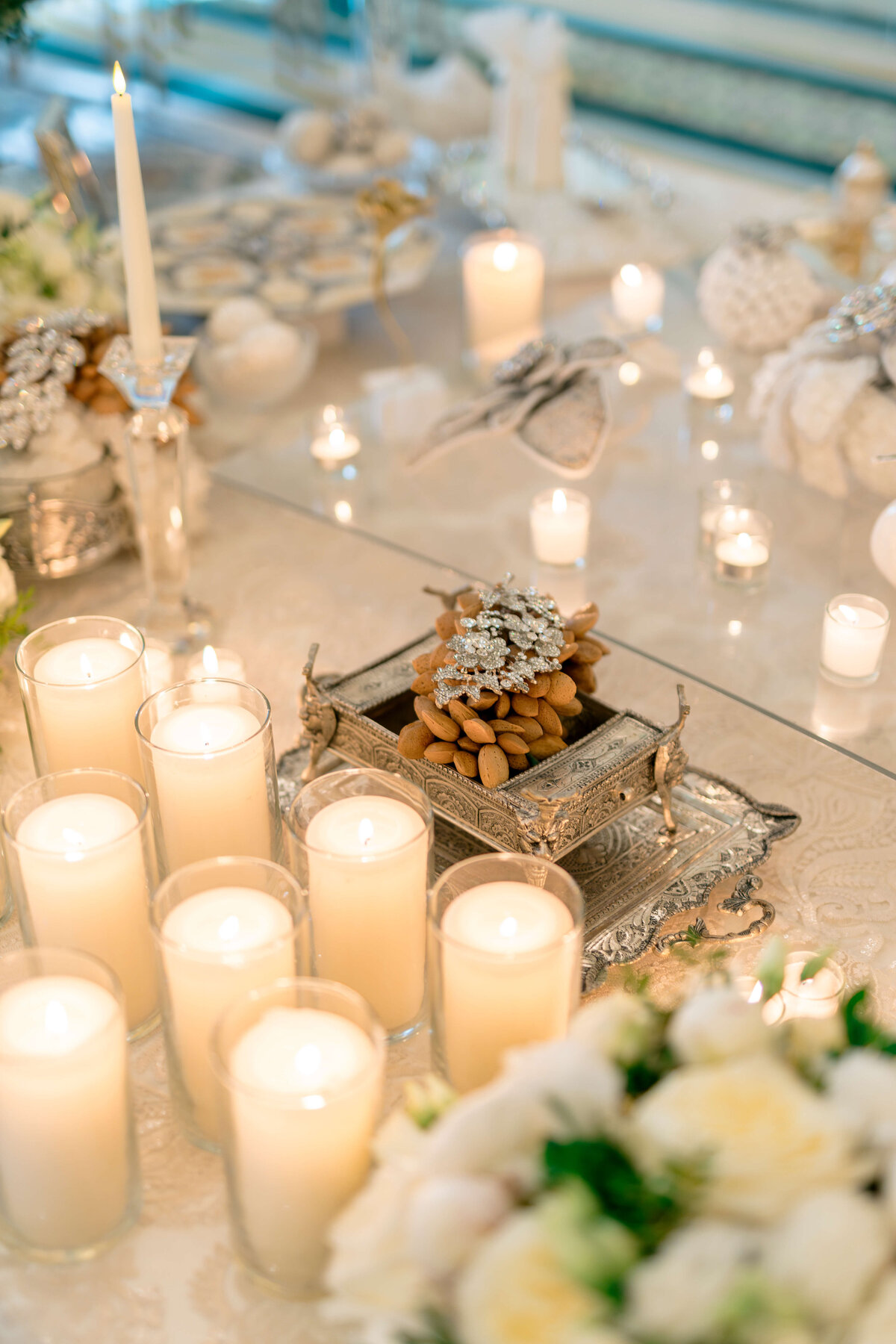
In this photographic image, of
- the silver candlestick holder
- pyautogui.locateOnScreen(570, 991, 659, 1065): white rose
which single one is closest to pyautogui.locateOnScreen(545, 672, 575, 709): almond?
pyautogui.locateOnScreen(570, 991, 659, 1065): white rose

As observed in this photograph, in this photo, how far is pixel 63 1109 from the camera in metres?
0.70

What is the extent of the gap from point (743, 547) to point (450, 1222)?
100 cm

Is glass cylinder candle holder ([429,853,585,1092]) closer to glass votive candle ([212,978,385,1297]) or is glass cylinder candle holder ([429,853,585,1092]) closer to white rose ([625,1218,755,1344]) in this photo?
glass votive candle ([212,978,385,1297])

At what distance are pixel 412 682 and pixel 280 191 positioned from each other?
62.3 inches

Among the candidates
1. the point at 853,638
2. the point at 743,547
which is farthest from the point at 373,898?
the point at 743,547

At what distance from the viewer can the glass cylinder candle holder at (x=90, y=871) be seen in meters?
0.83

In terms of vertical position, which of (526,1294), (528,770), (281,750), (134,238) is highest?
(134,238)

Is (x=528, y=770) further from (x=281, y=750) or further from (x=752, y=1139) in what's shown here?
(x=752, y=1139)

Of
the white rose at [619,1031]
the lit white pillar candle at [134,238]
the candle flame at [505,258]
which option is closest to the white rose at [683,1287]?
the white rose at [619,1031]

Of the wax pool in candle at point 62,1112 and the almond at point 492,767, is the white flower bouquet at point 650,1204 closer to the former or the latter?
the wax pool in candle at point 62,1112

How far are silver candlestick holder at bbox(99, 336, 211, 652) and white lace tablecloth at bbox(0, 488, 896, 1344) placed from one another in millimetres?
61

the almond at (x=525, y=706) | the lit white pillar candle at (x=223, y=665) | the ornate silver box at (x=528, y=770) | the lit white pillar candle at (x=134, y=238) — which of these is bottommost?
the lit white pillar candle at (x=223, y=665)

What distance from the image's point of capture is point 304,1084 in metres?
0.69

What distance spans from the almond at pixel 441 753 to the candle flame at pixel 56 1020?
34 centimetres
